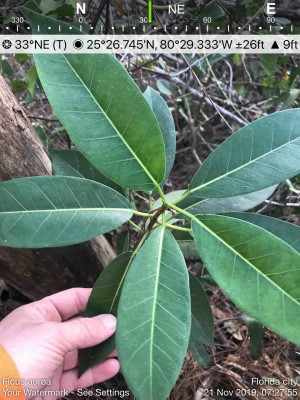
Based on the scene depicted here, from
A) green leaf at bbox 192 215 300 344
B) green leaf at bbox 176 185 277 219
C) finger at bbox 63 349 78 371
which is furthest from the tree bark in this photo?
green leaf at bbox 192 215 300 344

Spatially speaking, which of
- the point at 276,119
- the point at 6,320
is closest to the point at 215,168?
the point at 276,119

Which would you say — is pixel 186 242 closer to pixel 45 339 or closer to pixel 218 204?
pixel 218 204

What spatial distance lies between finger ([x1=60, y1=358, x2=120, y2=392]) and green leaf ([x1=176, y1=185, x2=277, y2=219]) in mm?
345

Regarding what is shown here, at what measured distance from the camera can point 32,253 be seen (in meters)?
0.80

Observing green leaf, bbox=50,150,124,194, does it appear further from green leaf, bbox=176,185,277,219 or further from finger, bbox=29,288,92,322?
finger, bbox=29,288,92,322

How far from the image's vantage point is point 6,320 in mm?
766

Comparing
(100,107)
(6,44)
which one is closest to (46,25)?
(100,107)

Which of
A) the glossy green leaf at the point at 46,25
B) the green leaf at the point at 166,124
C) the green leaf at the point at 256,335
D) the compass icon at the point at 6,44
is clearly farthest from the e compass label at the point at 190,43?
the green leaf at the point at 256,335

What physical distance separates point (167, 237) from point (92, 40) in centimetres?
30

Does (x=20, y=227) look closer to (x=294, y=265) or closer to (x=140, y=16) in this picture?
(x=294, y=265)

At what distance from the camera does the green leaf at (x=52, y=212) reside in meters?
0.55

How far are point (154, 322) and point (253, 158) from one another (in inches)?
11.2

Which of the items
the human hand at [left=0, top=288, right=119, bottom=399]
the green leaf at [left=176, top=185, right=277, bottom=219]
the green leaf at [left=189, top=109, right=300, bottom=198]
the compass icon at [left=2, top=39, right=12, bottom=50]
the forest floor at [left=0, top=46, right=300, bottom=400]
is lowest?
the forest floor at [left=0, top=46, right=300, bottom=400]

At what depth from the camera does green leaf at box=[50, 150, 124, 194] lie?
75 centimetres
